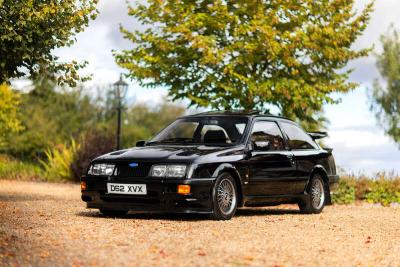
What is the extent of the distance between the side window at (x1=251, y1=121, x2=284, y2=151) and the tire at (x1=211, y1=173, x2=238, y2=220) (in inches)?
42.8

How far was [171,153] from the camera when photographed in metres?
11.3

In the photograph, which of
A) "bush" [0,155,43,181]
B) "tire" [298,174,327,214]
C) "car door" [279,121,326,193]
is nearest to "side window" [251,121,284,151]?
"car door" [279,121,326,193]

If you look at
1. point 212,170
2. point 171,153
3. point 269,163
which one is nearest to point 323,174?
point 269,163

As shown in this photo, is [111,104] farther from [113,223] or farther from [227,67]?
[113,223]

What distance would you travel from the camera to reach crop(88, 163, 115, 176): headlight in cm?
1149

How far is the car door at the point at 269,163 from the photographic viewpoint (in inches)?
484

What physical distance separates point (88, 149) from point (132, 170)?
16.1 metres

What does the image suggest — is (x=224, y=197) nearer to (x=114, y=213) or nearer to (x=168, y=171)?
(x=168, y=171)

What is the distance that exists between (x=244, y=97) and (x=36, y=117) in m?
31.0

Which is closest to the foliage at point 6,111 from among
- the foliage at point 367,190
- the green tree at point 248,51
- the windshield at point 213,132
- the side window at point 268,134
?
the green tree at point 248,51

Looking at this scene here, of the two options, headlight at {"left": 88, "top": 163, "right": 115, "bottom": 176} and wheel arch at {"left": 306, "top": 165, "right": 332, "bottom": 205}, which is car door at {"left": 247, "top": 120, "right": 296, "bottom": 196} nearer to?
wheel arch at {"left": 306, "top": 165, "right": 332, "bottom": 205}

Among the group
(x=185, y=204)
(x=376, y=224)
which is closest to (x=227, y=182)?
(x=185, y=204)

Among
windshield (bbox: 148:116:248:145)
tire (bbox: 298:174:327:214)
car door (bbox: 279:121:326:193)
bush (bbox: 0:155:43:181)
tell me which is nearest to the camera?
windshield (bbox: 148:116:248:145)

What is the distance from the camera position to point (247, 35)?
22094mm
